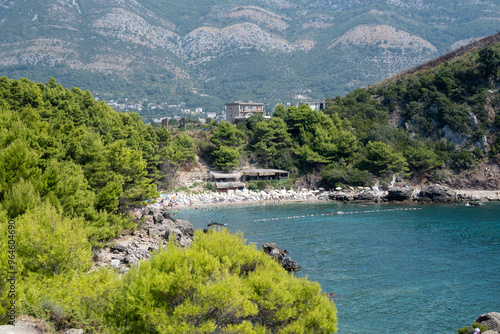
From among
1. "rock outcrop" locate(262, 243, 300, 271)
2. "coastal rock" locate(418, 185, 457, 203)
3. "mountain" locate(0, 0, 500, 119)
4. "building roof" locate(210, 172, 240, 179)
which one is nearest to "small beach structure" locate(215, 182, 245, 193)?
"building roof" locate(210, 172, 240, 179)

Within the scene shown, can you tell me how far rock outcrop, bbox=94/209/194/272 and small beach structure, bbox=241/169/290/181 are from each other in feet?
80.4

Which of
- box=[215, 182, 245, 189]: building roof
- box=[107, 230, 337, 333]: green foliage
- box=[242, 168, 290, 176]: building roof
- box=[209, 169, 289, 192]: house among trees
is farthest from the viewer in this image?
box=[242, 168, 290, 176]: building roof

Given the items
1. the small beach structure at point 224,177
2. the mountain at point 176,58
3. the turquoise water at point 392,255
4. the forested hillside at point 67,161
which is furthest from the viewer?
the mountain at point 176,58

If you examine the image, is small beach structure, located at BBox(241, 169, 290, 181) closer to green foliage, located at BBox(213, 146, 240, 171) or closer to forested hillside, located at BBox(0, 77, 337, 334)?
green foliage, located at BBox(213, 146, 240, 171)

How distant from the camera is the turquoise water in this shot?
20.5m

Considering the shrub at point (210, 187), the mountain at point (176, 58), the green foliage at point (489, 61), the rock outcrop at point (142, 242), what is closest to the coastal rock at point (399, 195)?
the shrub at point (210, 187)

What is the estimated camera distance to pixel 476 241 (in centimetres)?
3359

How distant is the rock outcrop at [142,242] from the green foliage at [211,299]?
778 centimetres

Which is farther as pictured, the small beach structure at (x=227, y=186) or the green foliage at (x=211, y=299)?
the small beach structure at (x=227, y=186)

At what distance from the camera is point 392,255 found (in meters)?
30.5

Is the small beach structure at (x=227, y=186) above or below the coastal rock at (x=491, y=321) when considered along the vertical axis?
above

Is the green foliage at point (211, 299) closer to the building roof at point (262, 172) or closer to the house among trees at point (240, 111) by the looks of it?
the building roof at point (262, 172)

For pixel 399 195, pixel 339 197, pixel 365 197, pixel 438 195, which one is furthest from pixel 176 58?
pixel 438 195

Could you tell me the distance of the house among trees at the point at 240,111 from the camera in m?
82.9
